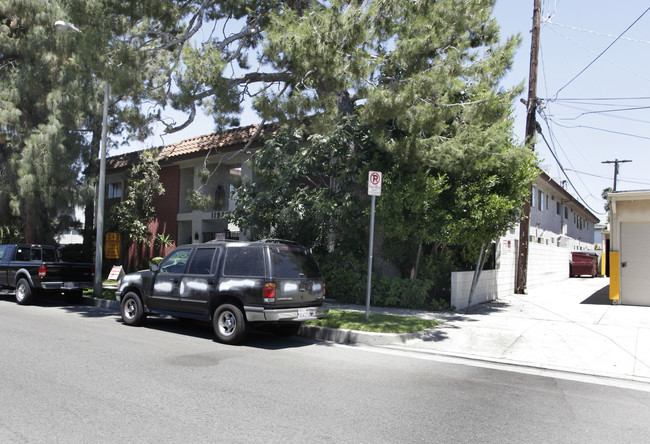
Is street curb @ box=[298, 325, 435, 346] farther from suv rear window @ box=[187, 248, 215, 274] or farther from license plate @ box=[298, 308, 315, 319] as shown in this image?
suv rear window @ box=[187, 248, 215, 274]

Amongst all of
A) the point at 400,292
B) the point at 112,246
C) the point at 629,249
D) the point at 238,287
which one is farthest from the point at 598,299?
the point at 112,246

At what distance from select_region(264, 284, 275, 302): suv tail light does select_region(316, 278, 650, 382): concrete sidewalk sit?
1.71 meters

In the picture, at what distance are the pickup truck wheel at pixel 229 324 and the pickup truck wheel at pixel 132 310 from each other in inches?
88.0

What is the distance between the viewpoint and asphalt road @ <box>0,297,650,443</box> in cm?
445

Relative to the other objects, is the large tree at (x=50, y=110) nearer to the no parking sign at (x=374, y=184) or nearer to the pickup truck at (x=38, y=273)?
the pickup truck at (x=38, y=273)

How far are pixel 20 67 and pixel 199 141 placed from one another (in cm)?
741

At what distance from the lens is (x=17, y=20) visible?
19938mm

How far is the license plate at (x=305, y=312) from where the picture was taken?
8.61m

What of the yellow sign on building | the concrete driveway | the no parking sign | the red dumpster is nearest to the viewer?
the concrete driveway

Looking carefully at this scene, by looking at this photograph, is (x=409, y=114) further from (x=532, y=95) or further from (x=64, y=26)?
(x=64, y=26)

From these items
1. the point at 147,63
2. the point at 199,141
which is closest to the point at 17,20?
the point at 199,141

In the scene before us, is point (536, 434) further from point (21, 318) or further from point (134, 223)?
point (134, 223)

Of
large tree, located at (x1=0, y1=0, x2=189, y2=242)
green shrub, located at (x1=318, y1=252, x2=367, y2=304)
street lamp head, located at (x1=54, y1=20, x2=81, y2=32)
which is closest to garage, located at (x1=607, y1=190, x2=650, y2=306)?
green shrub, located at (x1=318, y1=252, x2=367, y2=304)

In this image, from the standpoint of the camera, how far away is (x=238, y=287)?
333 inches
